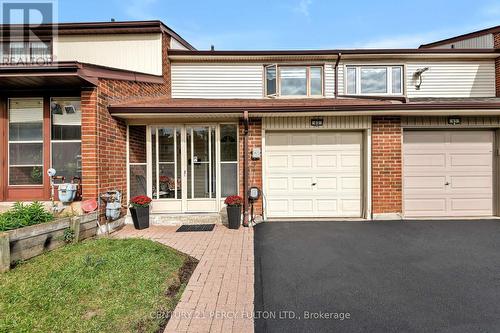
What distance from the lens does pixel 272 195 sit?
23.2ft

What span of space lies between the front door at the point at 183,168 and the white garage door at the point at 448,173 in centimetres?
527

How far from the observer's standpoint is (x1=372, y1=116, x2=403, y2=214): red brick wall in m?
6.83

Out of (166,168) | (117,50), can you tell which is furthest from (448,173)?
(117,50)

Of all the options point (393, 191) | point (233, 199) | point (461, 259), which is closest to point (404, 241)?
point (461, 259)

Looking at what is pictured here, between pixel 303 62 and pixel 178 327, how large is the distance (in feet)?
28.3

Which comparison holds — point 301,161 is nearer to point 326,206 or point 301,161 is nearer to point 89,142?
point 326,206

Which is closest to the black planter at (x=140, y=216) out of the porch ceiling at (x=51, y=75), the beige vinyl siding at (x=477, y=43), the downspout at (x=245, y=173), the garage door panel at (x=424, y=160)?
the downspout at (x=245, y=173)

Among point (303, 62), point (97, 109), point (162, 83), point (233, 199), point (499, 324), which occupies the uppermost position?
point (303, 62)

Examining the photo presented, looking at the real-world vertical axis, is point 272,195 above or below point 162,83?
below

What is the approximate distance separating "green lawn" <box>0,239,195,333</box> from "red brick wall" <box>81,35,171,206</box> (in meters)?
1.71

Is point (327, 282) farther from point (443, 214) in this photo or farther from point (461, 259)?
point (443, 214)

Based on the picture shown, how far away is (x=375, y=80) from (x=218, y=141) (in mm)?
6090

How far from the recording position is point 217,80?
9.09m

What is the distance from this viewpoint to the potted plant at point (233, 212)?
6.24m
